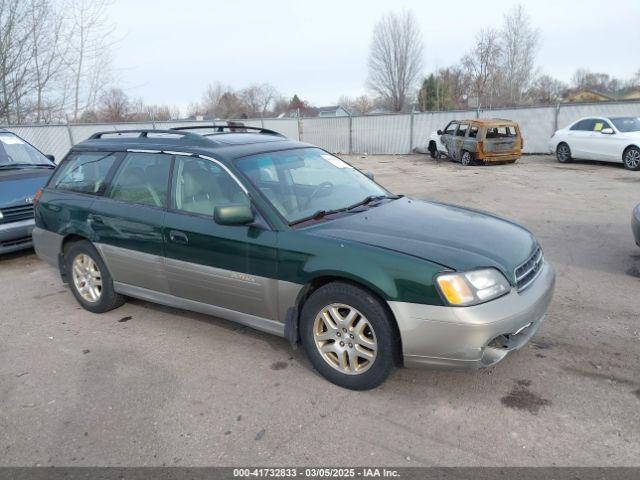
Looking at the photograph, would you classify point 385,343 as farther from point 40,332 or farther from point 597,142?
point 597,142

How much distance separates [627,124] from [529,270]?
14.0 m

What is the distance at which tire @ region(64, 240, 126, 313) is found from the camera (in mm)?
4598

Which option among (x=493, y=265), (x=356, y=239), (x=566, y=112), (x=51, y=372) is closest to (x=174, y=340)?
(x=51, y=372)

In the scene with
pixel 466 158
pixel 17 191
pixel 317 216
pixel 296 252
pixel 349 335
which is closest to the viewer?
pixel 349 335

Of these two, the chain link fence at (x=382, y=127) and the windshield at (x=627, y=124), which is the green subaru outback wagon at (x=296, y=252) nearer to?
the chain link fence at (x=382, y=127)

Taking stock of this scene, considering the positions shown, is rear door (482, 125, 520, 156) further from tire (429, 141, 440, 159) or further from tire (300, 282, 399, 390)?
tire (300, 282, 399, 390)

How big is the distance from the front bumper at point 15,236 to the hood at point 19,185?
0.91 feet

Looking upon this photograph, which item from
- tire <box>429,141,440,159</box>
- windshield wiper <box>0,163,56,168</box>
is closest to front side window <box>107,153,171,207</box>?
windshield wiper <box>0,163,56,168</box>

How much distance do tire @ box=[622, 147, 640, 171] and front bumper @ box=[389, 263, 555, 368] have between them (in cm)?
1343

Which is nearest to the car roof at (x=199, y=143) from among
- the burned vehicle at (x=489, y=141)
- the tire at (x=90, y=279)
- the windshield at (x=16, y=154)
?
the tire at (x=90, y=279)

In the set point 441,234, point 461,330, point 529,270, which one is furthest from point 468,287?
point 529,270

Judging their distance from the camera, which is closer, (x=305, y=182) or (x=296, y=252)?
(x=296, y=252)

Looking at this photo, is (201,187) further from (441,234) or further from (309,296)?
(441,234)

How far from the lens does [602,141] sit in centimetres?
1473
